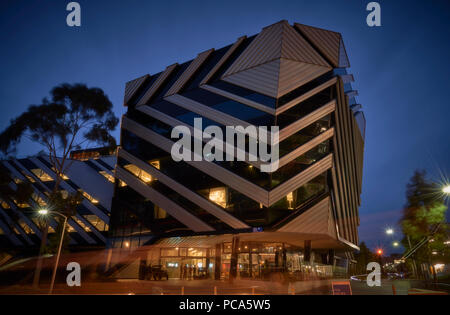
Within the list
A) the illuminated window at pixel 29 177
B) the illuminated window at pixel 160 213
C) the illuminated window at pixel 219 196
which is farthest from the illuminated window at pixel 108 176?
the illuminated window at pixel 219 196

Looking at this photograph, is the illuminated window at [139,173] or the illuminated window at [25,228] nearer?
the illuminated window at [139,173]

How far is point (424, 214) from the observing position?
30.9 meters

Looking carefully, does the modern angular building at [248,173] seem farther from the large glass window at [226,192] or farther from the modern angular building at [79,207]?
the modern angular building at [79,207]

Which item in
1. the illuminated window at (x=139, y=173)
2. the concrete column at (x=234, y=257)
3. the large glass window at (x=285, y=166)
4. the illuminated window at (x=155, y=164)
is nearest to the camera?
the large glass window at (x=285, y=166)

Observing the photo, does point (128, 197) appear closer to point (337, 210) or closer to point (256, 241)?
point (256, 241)

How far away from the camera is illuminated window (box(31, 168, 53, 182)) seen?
161 ft

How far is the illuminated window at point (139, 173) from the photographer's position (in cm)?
3600

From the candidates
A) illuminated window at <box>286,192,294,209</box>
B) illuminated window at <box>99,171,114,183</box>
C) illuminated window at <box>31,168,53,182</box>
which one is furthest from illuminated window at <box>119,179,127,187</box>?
illuminated window at <box>286,192,294,209</box>

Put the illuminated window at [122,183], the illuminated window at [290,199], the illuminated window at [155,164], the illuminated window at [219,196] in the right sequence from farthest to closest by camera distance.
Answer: the illuminated window at [122,183]
the illuminated window at [155,164]
the illuminated window at [219,196]
the illuminated window at [290,199]

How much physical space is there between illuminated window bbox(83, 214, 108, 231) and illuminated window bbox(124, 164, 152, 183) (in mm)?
11727

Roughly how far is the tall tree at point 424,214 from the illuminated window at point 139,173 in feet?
97.6

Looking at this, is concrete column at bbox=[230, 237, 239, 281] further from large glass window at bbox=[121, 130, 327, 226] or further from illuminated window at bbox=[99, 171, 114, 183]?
illuminated window at bbox=[99, 171, 114, 183]

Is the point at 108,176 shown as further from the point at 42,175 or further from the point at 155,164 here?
the point at 155,164

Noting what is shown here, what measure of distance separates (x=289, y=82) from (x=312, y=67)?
13.0 ft
